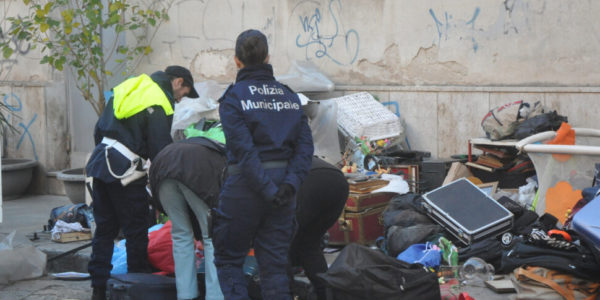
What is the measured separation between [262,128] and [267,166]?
0.21m

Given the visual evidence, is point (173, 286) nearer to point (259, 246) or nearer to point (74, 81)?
point (259, 246)

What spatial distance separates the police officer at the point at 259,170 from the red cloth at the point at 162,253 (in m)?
1.60

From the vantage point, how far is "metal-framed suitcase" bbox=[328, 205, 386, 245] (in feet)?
21.8

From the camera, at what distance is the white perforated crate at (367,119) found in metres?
7.78

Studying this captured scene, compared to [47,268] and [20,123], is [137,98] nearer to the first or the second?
[47,268]

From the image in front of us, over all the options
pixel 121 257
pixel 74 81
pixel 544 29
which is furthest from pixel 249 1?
pixel 121 257

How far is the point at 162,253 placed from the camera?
18.8 ft

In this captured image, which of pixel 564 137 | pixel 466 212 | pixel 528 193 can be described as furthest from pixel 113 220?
pixel 564 137

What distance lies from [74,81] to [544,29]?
6.20 metres

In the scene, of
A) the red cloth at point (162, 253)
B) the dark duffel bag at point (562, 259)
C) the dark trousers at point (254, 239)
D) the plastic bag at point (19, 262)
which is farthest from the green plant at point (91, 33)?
the dark duffel bag at point (562, 259)

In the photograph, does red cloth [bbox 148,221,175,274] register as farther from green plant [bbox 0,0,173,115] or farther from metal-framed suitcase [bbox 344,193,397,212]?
green plant [bbox 0,0,173,115]

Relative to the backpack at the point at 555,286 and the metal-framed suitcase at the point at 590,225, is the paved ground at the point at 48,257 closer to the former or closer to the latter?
the backpack at the point at 555,286

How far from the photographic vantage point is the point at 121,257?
233 inches

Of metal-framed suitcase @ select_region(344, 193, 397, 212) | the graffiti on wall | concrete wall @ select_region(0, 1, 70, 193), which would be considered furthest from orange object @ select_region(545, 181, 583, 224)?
the graffiti on wall
